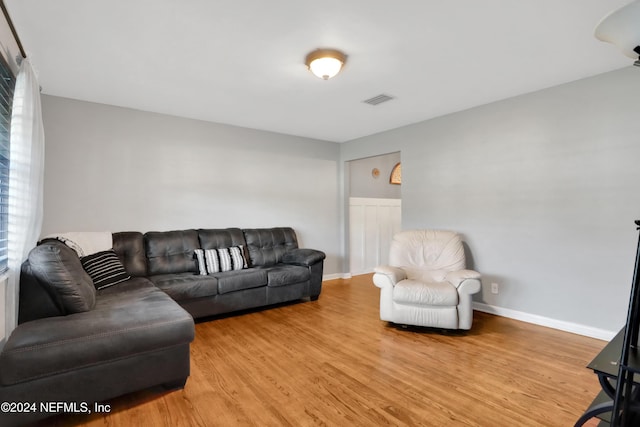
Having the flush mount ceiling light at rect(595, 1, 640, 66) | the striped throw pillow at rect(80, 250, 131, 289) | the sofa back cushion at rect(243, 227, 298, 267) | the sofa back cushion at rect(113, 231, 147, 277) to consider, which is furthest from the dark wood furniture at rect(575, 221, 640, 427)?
the sofa back cushion at rect(113, 231, 147, 277)

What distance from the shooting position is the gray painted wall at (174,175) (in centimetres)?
335

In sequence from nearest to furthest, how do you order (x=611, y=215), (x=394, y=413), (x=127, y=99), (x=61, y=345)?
(x=61, y=345)
(x=394, y=413)
(x=611, y=215)
(x=127, y=99)

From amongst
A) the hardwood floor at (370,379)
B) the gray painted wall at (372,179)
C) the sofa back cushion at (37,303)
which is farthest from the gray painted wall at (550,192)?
the sofa back cushion at (37,303)

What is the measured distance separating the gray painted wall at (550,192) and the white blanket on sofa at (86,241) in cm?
381

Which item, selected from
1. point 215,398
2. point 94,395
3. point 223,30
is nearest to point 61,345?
point 94,395

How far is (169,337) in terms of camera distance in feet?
6.42

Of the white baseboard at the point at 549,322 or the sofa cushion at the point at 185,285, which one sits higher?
the sofa cushion at the point at 185,285

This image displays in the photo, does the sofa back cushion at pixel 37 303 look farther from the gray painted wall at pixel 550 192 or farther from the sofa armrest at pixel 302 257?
the gray painted wall at pixel 550 192

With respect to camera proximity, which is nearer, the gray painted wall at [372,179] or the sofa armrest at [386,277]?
the sofa armrest at [386,277]

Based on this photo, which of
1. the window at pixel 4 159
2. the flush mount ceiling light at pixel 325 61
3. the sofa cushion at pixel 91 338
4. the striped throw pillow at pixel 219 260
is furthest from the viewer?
the striped throw pillow at pixel 219 260

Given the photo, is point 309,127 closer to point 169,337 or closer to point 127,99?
point 127,99

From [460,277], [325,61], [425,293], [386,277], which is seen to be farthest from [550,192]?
[325,61]

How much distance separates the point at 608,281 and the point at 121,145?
204 inches

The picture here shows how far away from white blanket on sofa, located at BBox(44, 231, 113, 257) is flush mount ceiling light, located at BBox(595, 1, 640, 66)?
11.9 ft
